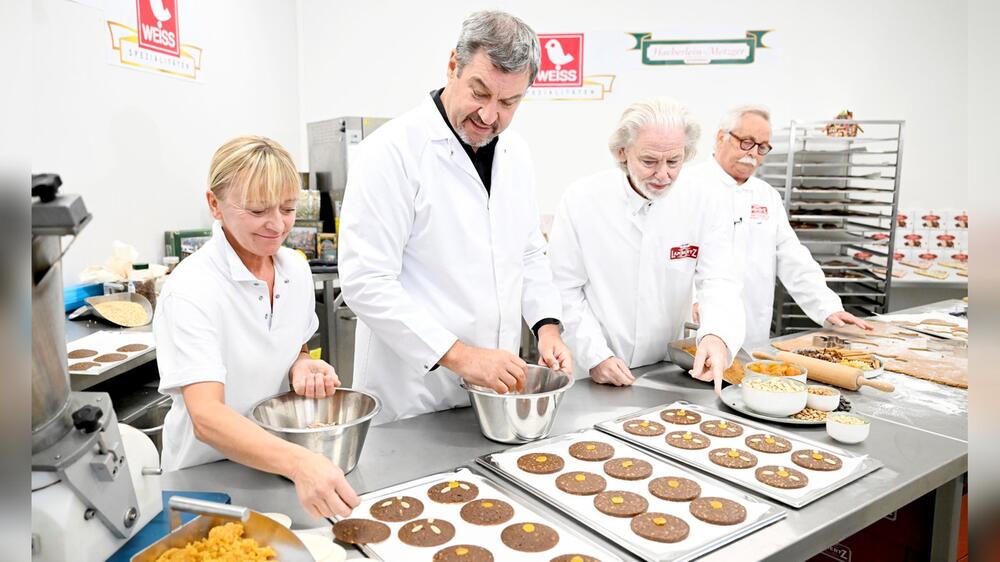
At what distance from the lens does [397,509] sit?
125cm

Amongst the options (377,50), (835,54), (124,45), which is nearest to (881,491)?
(124,45)

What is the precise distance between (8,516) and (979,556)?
0.37m

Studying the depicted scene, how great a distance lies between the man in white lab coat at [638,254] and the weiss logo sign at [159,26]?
2.79 m

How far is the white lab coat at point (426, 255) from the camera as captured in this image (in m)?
1.77

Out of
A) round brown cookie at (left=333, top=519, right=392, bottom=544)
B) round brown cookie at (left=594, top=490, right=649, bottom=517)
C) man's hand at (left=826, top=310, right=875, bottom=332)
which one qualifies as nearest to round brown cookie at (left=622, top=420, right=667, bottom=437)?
round brown cookie at (left=594, top=490, right=649, bottom=517)

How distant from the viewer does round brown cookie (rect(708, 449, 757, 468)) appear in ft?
4.88

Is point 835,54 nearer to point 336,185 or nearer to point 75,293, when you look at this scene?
point 336,185

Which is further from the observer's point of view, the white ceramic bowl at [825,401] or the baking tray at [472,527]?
the white ceramic bowl at [825,401]

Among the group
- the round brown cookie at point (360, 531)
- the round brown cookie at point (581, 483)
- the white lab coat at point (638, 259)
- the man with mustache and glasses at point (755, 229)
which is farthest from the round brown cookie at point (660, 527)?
the man with mustache and glasses at point (755, 229)

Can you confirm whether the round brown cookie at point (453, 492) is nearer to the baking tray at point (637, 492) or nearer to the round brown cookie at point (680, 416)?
the baking tray at point (637, 492)

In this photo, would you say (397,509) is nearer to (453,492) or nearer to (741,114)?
(453,492)

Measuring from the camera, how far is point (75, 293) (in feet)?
10.4

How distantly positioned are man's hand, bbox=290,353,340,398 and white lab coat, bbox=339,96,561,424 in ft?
0.72

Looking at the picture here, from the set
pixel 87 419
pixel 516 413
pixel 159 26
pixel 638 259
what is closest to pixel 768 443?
pixel 516 413
